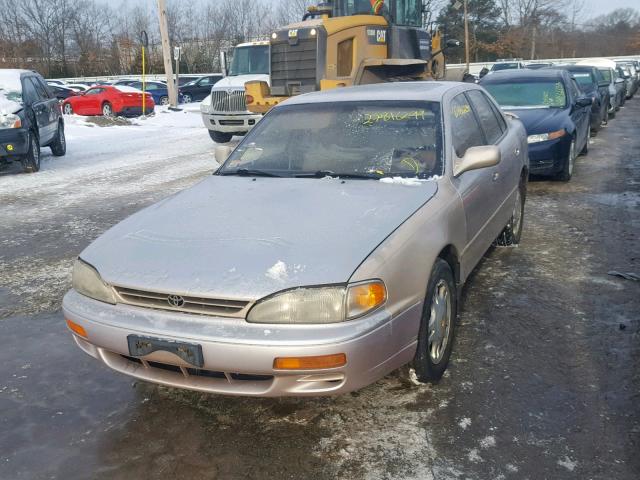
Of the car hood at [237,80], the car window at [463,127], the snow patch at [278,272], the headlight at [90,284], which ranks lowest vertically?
the headlight at [90,284]

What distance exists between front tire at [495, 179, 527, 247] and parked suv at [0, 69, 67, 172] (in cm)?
792

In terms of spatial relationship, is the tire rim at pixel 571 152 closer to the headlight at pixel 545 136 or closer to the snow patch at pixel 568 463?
the headlight at pixel 545 136

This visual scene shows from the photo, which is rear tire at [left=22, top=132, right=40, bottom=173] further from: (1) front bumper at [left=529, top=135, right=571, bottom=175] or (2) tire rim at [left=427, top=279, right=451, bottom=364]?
(2) tire rim at [left=427, top=279, right=451, bottom=364]

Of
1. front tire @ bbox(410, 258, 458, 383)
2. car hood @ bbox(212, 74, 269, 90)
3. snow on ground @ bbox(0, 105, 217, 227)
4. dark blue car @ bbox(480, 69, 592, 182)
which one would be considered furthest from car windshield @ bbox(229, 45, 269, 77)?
front tire @ bbox(410, 258, 458, 383)

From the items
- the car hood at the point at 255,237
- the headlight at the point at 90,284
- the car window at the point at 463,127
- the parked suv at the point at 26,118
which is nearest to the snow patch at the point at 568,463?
the car hood at the point at 255,237

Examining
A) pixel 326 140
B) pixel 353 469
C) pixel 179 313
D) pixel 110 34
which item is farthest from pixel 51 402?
pixel 110 34

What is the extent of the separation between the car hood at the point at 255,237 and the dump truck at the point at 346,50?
7.90 meters

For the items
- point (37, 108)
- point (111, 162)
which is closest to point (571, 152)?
point (111, 162)

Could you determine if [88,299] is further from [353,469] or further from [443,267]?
[443,267]

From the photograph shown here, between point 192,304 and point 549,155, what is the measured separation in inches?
265

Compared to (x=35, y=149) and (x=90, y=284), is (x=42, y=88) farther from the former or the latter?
(x=90, y=284)

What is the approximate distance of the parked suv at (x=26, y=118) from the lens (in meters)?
9.88

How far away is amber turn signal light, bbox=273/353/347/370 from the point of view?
2.56m

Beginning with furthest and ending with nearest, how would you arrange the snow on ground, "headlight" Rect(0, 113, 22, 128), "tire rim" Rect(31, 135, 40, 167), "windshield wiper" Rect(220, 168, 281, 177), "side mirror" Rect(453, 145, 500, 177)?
"tire rim" Rect(31, 135, 40, 167) → "headlight" Rect(0, 113, 22, 128) → the snow on ground → "windshield wiper" Rect(220, 168, 281, 177) → "side mirror" Rect(453, 145, 500, 177)
